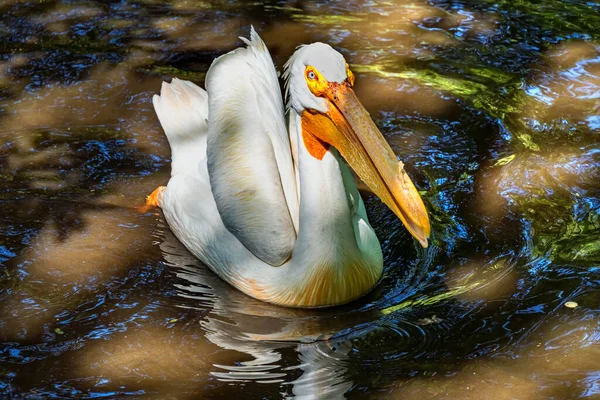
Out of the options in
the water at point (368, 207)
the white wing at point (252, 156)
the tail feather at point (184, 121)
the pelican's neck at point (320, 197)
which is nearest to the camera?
the water at point (368, 207)

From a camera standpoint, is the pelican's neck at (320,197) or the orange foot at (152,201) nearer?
the pelican's neck at (320,197)

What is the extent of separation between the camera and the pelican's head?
3.87 meters

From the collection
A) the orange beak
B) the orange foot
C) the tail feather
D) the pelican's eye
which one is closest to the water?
the orange foot

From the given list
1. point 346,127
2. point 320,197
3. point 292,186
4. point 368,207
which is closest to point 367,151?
point 346,127

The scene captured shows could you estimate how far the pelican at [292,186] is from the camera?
12.9 ft

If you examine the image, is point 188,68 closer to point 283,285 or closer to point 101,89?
point 101,89

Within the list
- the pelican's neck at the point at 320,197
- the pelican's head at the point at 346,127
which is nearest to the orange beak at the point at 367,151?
the pelican's head at the point at 346,127

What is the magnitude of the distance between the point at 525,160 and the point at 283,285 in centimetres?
195

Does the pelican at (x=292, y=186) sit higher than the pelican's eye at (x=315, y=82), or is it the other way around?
the pelican's eye at (x=315, y=82)

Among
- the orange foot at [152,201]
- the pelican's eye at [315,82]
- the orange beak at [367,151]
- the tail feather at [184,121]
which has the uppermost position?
the pelican's eye at [315,82]

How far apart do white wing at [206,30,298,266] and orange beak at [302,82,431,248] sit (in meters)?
0.40

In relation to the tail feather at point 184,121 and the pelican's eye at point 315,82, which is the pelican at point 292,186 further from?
the tail feather at point 184,121

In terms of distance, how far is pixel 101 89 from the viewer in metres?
6.28

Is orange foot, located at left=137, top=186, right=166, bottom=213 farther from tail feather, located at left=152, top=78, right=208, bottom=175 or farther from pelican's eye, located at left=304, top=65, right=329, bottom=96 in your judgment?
pelican's eye, located at left=304, top=65, right=329, bottom=96
